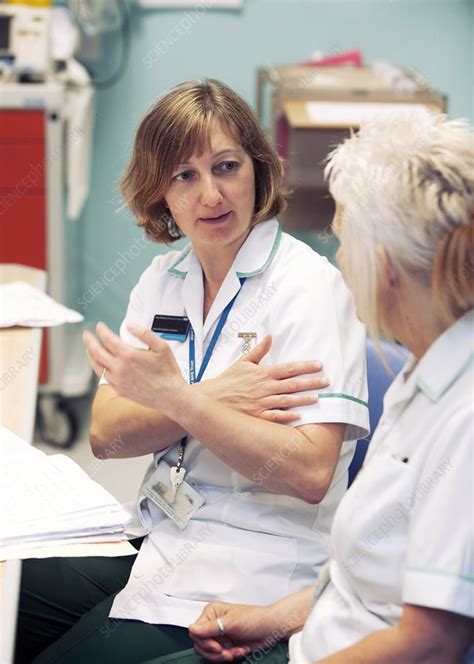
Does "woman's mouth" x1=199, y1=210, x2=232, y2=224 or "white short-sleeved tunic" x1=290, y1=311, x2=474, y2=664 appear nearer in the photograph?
"white short-sleeved tunic" x1=290, y1=311, x2=474, y2=664

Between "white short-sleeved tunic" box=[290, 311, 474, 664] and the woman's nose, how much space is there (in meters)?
0.54

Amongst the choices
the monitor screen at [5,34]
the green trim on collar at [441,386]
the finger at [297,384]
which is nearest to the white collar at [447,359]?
the green trim on collar at [441,386]

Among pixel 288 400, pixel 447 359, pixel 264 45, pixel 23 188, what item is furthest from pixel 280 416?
pixel 264 45

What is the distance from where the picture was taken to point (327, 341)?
147 cm

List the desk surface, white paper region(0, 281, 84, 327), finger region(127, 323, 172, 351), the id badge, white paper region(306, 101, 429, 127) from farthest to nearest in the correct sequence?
white paper region(306, 101, 429, 127) → white paper region(0, 281, 84, 327) → the id badge → finger region(127, 323, 172, 351) → the desk surface

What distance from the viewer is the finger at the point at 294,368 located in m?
1.44

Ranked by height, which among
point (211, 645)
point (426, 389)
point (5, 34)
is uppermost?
point (5, 34)

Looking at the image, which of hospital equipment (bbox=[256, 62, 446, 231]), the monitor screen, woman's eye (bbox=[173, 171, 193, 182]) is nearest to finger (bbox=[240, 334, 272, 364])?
woman's eye (bbox=[173, 171, 193, 182])

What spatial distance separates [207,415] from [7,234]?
6.29ft

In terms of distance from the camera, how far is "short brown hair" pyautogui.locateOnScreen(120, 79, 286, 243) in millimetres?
1578

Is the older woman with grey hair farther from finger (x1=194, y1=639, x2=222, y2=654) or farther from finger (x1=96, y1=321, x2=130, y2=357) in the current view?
finger (x1=96, y1=321, x2=130, y2=357)

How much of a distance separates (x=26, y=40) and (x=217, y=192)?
179 cm

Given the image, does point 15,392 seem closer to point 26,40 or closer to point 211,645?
point 211,645

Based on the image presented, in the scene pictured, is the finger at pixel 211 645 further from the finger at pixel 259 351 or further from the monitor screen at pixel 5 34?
the monitor screen at pixel 5 34
